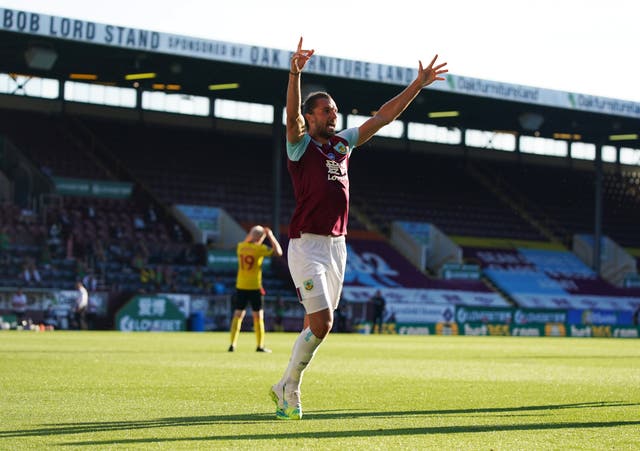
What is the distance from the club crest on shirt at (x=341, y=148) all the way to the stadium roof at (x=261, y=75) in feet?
95.1

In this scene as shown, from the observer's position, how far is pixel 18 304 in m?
34.0

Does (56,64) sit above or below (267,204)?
above

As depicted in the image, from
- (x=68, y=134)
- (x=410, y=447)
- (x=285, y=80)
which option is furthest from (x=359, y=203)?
(x=410, y=447)

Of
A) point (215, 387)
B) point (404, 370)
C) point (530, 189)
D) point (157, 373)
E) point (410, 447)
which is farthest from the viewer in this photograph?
point (530, 189)

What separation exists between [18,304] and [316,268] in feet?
89.0

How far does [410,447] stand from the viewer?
22.8ft

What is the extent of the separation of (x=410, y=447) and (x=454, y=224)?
47.5 m

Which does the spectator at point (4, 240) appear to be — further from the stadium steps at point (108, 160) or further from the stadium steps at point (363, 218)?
the stadium steps at point (363, 218)

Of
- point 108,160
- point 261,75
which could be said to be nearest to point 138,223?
point 108,160

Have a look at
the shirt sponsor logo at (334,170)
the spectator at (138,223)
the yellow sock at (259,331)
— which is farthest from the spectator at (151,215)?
the shirt sponsor logo at (334,170)

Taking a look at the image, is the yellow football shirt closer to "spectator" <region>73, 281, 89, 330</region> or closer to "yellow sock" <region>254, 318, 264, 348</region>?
"yellow sock" <region>254, 318, 264, 348</region>

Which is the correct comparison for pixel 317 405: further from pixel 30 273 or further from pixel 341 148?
A: pixel 30 273

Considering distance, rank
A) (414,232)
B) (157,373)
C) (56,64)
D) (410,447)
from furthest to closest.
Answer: (414,232) < (56,64) < (157,373) < (410,447)

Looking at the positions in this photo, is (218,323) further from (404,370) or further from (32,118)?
(404,370)
